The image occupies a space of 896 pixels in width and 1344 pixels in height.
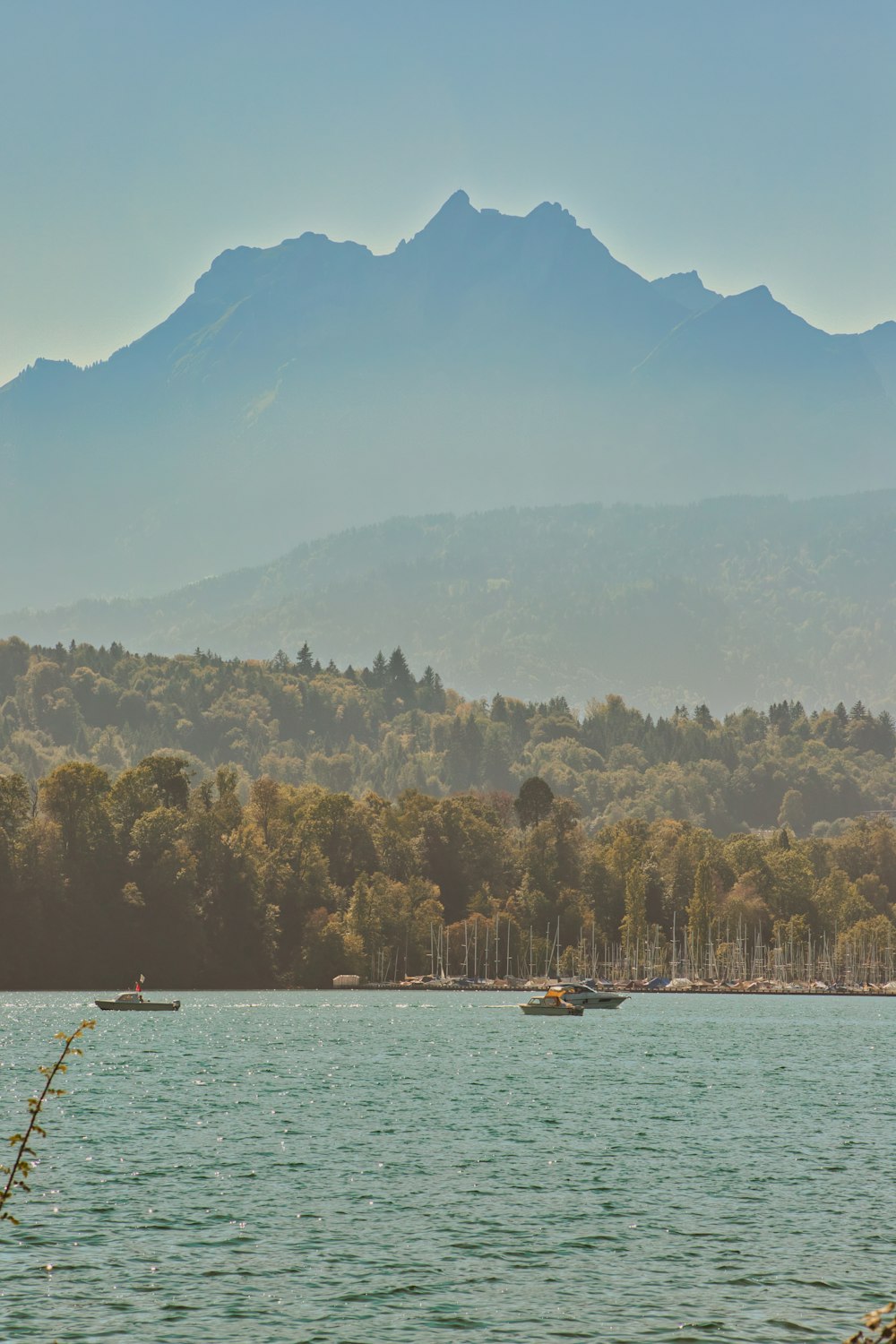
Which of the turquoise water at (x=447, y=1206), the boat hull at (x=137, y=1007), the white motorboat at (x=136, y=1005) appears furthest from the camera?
the white motorboat at (x=136, y=1005)

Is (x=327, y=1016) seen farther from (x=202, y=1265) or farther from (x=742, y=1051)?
(x=202, y=1265)

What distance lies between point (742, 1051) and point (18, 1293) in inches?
4071

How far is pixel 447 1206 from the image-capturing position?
5891 cm

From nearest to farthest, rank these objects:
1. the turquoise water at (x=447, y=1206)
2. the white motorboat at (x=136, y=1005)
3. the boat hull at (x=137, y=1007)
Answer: the turquoise water at (x=447, y=1206) < the boat hull at (x=137, y=1007) < the white motorboat at (x=136, y=1005)

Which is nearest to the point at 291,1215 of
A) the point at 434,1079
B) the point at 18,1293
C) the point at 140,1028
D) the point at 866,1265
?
the point at 18,1293

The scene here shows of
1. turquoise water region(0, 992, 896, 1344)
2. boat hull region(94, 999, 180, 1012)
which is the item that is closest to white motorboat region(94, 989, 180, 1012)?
boat hull region(94, 999, 180, 1012)

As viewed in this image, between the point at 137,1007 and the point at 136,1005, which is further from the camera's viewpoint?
the point at 137,1007

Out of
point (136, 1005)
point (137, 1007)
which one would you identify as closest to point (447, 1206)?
point (136, 1005)

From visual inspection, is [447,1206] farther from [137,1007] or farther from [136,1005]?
[137,1007]

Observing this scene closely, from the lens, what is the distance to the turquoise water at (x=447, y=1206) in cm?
4378

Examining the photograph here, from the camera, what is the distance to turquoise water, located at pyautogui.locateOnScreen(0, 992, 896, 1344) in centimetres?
4378

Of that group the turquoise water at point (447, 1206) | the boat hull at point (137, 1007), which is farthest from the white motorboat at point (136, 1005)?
the turquoise water at point (447, 1206)

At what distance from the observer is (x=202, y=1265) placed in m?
48.7

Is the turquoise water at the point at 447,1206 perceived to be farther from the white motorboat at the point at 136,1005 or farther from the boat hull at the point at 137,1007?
the white motorboat at the point at 136,1005
